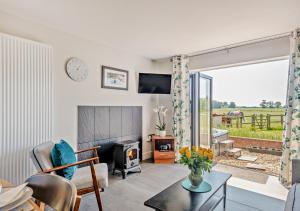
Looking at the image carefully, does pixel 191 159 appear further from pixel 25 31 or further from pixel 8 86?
pixel 25 31

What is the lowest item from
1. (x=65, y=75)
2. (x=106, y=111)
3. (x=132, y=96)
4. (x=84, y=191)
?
(x=84, y=191)

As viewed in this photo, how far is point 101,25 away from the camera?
8.74 feet

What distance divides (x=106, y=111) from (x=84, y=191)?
162 centimetres

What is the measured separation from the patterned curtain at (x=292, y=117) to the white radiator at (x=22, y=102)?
11.5 feet

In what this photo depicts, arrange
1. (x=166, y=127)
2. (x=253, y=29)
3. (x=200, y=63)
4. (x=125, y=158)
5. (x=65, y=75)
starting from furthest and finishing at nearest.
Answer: (x=166, y=127) → (x=200, y=63) → (x=125, y=158) → (x=65, y=75) → (x=253, y=29)

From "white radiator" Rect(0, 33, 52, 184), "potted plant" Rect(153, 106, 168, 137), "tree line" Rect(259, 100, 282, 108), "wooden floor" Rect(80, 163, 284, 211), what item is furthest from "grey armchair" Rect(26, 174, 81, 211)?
"tree line" Rect(259, 100, 282, 108)

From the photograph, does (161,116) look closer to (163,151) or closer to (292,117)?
(163,151)

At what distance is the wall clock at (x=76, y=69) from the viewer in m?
2.96

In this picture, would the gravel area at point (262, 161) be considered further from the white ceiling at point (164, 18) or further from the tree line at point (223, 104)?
the white ceiling at point (164, 18)

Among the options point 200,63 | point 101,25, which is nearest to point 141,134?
point 200,63

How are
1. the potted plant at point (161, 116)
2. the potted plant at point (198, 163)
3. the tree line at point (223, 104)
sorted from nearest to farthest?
the potted plant at point (198, 163), the potted plant at point (161, 116), the tree line at point (223, 104)

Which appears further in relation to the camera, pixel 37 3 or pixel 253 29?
pixel 253 29

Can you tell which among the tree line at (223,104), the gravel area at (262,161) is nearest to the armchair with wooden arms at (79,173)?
the gravel area at (262,161)

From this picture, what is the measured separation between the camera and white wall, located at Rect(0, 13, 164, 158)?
258 cm
